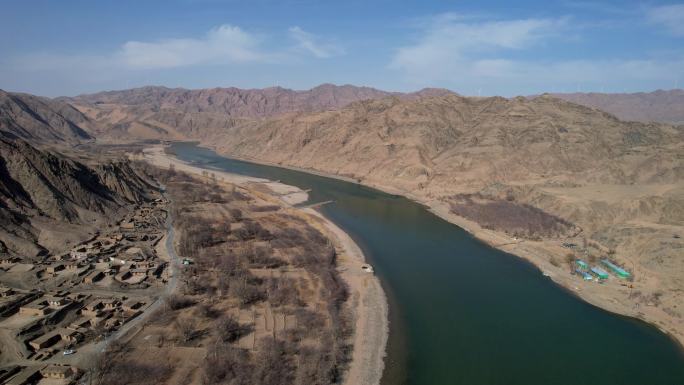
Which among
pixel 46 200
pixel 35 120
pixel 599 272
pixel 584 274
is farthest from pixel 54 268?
pixel 35 120

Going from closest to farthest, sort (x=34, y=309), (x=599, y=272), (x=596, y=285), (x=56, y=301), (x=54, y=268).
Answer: (x=34, y=309) → (x=56, y=301) → (x=54, y=268) → (x=596, y=285) → (x=599, y=272)

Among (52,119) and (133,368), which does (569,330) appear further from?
(52,119)

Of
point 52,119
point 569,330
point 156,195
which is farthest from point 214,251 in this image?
point 52,119

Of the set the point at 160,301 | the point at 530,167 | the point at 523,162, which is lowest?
the point at 160,301

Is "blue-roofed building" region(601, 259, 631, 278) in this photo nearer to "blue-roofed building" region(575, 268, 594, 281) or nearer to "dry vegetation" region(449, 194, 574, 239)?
"blue-roofed building" region(575, 268, 594, 281)

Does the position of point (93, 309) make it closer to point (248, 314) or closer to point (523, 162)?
point (248, 314)

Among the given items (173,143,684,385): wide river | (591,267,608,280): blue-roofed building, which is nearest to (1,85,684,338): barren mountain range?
(591,267,608,280): blue-roofed building
